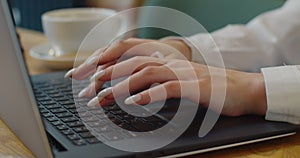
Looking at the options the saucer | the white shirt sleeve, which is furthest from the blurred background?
the saucer

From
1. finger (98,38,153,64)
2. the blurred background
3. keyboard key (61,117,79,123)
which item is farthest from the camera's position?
the blurred background

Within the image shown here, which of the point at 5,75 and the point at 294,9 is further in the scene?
the point at 294,9

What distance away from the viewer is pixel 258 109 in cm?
65

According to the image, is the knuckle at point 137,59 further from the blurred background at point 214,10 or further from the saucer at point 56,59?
the blurred background at point 214,10

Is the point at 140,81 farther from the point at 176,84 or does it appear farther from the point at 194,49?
the point at 194,49

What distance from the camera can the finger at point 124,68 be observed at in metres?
0.69

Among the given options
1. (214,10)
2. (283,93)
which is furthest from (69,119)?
(214,10)

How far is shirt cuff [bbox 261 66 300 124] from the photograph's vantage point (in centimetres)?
63

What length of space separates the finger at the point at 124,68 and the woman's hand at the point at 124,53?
3cm

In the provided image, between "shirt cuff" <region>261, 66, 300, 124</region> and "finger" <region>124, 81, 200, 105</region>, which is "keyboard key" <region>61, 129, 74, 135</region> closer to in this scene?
A: "finger" <region>124, 81, 200, 105</region>

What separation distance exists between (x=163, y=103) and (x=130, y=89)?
47 millimetres

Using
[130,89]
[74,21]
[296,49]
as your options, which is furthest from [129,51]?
[296,49]

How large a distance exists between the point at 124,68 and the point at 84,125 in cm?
13

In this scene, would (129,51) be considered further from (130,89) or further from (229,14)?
(229,14)
